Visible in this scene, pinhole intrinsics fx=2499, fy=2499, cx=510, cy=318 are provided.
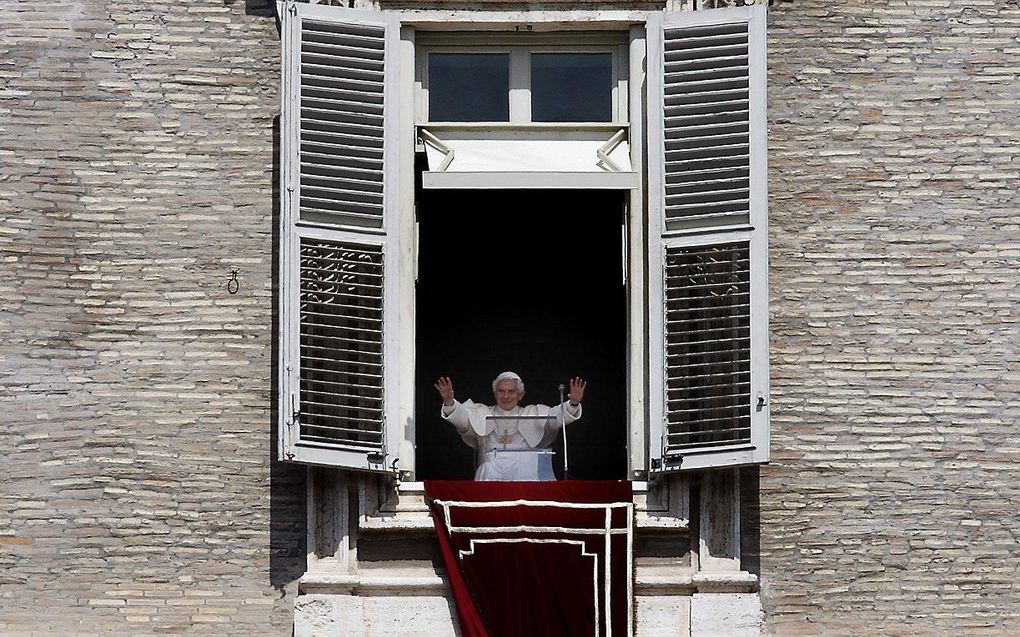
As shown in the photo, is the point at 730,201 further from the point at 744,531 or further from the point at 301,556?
the point at 301,556

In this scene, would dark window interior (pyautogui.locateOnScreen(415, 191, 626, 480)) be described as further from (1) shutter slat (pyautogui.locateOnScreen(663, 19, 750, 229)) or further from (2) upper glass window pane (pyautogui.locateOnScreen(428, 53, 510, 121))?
(1) shutter slat (pyautogui.locateOnScreen(663, 19, 750, 229))

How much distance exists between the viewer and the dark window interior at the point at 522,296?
15359 mm

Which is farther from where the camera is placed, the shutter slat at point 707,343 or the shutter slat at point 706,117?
the shutter slat at point 706,117

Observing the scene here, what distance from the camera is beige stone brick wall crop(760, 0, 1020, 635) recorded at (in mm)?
12039

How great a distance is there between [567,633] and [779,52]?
3.15 metres

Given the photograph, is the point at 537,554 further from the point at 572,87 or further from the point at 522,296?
the point at 522,296

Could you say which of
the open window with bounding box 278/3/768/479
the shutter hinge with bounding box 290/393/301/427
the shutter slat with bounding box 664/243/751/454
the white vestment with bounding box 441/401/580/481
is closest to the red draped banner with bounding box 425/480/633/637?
the open window with bounding box 278/3/768/479

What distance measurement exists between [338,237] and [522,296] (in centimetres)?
390

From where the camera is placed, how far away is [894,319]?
1230 centimetres

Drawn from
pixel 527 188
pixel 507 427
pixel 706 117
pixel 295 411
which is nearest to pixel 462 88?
pixel 527 188

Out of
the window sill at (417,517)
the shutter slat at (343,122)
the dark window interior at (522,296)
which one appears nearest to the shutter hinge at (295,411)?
the window sill at (417,517)

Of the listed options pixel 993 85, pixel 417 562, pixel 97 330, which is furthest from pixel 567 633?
pixel 993 85

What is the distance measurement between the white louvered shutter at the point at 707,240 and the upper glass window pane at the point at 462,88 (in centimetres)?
92

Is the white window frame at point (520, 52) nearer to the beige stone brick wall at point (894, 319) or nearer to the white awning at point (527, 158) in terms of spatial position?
Result: the white awning at point (527, 158)
